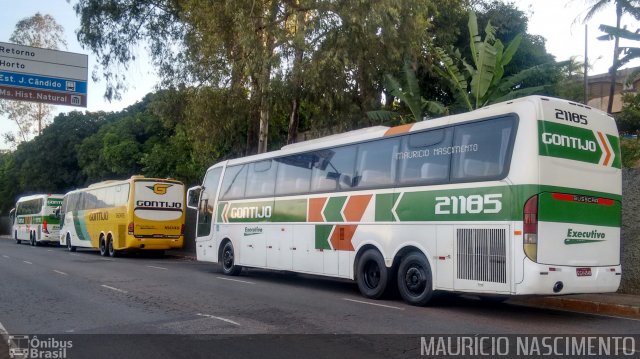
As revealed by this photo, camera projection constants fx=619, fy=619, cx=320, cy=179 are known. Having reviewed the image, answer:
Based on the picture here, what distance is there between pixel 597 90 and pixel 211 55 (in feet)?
107

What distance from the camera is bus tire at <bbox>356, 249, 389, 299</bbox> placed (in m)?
11.9

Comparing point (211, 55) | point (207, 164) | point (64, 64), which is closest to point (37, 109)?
point (207, 164)

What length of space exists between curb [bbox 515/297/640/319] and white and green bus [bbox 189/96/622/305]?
822 millimetres

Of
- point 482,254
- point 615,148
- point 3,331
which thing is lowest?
point 3,331

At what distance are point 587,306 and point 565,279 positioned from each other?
2170 millimetres

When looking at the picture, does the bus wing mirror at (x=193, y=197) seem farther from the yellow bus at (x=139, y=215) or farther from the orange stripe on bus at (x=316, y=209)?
the orange stripe on bus at (x=316, y=209)

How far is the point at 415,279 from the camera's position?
11.3m

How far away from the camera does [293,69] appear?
18.1 meters

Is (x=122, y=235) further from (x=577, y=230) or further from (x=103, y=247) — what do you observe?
Result: (x=577, y=230)

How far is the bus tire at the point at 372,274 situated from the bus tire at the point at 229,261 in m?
5.51

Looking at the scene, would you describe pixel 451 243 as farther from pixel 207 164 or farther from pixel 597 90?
pixel 597 90

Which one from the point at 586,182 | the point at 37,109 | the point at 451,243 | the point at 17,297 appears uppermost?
the point at 37,109

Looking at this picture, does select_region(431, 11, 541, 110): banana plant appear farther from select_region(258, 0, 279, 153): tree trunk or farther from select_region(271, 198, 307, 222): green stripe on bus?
select_region(271, 198, 307, 222): green stripe on bus

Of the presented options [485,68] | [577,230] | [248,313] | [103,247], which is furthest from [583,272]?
[103,247]
